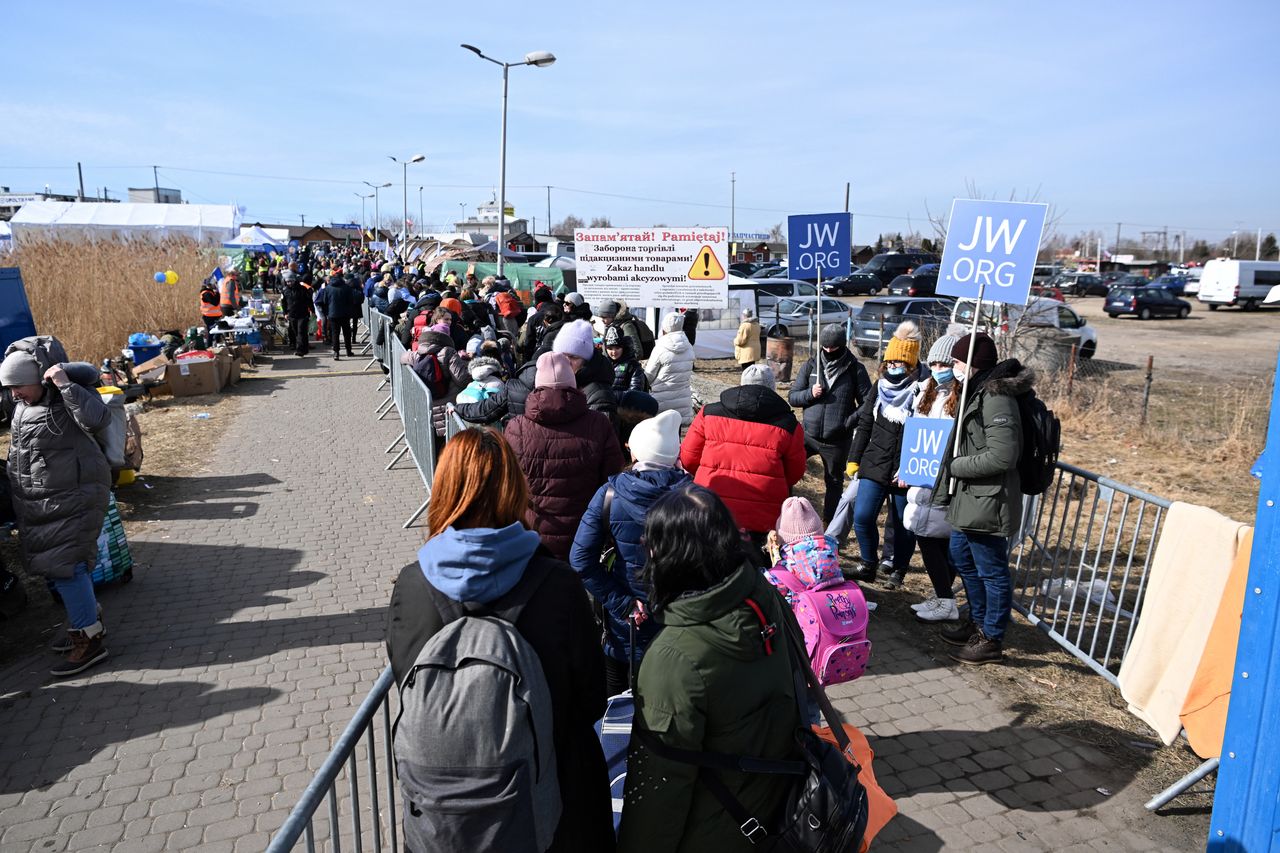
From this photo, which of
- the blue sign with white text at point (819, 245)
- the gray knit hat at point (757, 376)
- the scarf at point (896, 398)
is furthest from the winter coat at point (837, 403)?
the blue sign with white text at point (819, 245)

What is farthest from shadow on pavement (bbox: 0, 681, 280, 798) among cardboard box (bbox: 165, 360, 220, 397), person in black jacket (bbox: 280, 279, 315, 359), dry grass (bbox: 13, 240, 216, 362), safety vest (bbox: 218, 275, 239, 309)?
safety vest (bbox: 218, 275, 239, 309)

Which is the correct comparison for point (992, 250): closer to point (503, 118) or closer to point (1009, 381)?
point (1009, 381)

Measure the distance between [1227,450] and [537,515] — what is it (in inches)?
406

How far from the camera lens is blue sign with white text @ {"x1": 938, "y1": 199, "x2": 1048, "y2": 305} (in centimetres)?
548

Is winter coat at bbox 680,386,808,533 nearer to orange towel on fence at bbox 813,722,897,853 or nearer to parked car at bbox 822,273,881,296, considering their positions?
orange towel on fence at bbox 813,722,897,853

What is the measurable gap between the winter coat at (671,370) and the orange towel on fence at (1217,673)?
484cm

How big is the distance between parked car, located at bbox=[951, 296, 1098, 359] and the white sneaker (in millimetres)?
5501

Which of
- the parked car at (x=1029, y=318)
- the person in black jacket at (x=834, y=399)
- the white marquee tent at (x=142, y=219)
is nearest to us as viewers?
the person in black jacket at (x=834, y=399)

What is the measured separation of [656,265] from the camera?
1085 centimetres

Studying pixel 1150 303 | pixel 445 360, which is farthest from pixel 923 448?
pixel 1150 303

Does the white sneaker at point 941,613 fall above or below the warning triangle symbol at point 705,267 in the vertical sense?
below

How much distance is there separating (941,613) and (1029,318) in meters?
11.9

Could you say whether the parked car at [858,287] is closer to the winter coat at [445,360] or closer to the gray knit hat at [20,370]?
the winter coat at [445,360]

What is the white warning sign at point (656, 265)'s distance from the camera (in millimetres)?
10625
